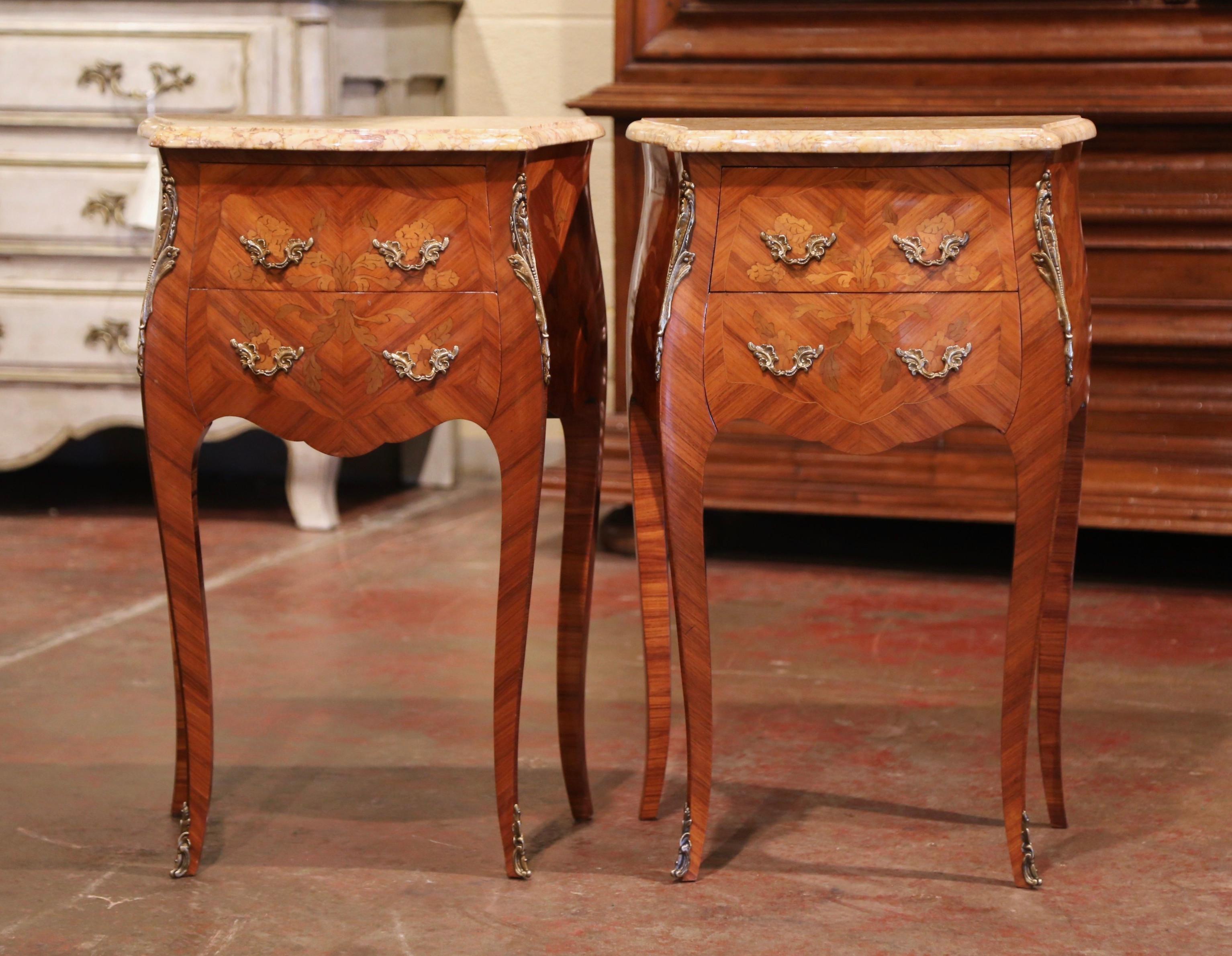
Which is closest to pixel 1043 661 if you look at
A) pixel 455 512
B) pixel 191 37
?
pixel 455 512

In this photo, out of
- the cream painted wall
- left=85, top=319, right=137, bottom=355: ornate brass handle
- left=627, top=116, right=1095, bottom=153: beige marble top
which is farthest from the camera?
the cream painted wall

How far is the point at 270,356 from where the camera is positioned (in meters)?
1.71

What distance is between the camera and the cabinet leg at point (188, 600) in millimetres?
1767

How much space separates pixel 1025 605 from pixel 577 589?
0.56 m

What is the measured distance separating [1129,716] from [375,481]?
226 cm

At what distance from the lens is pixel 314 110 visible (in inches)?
134

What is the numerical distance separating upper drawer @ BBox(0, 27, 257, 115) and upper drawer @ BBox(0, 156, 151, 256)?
0.12 metres

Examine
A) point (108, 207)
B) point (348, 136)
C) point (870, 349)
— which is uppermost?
point (348, 136)

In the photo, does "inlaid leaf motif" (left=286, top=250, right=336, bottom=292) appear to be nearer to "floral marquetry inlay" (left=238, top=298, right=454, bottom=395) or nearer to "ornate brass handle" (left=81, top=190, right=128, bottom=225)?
"floral marquetry inlay" (left=238, top=298, right=454, bottom=395)

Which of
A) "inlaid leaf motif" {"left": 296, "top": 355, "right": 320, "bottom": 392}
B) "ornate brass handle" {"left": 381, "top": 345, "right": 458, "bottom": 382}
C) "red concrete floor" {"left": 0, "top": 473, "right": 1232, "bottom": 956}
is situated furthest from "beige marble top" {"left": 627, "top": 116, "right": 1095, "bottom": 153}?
"red concrete floor" {"left": 0, "top": 473, "right": 1232, "bottom": 956}

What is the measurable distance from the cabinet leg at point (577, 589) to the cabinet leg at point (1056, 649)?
1.90ft

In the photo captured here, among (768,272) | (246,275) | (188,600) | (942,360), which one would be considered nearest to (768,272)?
(768,272)

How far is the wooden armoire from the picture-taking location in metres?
2.95

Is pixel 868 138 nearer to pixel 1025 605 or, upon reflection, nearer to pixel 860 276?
pixel 860 276
